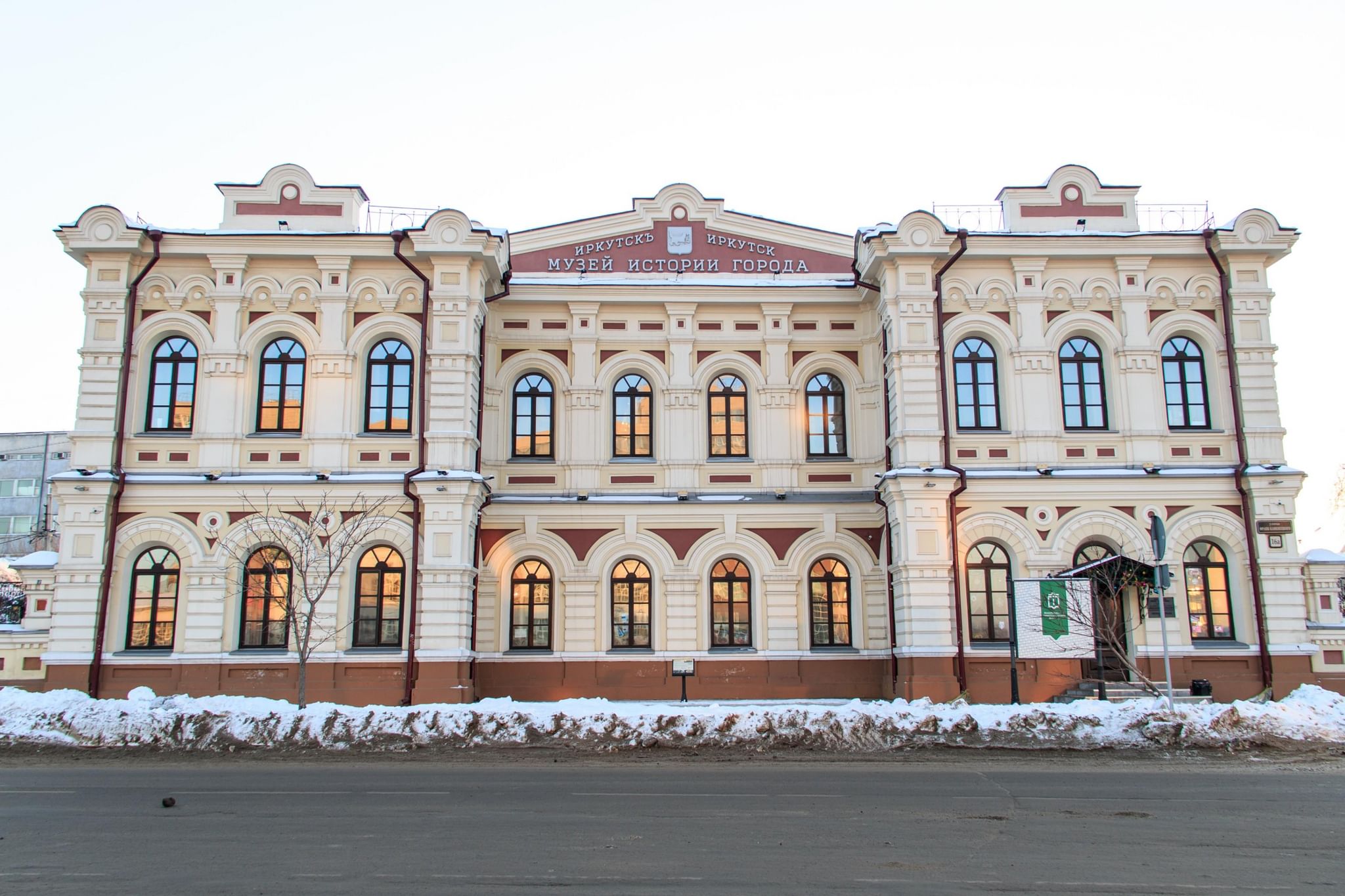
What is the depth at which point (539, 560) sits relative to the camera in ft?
74.5

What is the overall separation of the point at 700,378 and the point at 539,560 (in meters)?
5.36

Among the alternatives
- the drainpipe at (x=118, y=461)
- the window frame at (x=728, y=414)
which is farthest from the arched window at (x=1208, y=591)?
the drainpipe at (x=118, y=461)

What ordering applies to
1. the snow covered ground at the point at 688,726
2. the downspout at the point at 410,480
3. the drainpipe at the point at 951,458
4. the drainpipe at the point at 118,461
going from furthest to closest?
1. the drainpipe at the point at 951,458
2. the downspout at the point at 410,480
3. the drainpipe at the point at 118,461
4. the snow covered ground at the point at 688,726

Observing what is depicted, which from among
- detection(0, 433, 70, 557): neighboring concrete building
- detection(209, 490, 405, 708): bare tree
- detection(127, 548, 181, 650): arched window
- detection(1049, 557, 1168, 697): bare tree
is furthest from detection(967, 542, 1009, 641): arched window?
detection(0, 433, 70, 557): neighboring concrete building

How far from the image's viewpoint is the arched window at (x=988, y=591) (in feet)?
69.8

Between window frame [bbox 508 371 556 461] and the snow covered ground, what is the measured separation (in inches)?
278

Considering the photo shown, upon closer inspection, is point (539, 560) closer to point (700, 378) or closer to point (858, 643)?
point (700, 378)

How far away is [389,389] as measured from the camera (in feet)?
72.1

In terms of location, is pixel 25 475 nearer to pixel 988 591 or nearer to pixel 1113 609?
pixel 988 591

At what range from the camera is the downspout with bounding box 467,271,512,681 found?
71.3 feet

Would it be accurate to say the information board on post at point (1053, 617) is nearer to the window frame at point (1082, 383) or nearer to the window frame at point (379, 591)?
the window frame at point (1082, 383)

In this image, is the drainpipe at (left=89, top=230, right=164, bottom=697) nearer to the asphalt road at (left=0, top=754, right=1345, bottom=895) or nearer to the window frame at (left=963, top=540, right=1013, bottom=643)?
the asphalt road at (left=0, top=754, right=1345, bottom=895)

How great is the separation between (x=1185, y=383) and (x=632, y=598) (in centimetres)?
1271

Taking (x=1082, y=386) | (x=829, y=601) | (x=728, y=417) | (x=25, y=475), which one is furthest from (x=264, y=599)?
(x=25, y=475)
